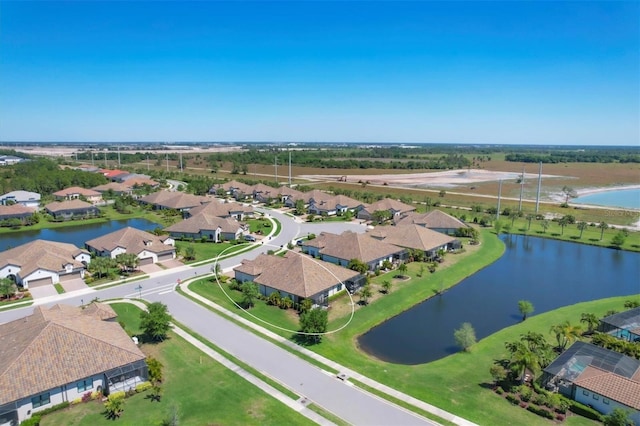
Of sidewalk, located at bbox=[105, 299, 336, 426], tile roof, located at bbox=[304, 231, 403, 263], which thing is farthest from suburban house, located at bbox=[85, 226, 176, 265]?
Result: sidewalk, located at bbox=[105, 299, 336, 426]

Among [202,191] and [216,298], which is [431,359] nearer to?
[216,298]

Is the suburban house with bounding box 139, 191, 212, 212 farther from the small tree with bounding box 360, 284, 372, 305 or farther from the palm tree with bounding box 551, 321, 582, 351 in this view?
the palm tree with bounding box 551, 321, 582, 351

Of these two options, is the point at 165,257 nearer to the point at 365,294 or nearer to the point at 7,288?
the point at 7,288

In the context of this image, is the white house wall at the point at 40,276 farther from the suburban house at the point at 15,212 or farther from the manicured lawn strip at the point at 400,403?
the suburban house at the point at 15,212

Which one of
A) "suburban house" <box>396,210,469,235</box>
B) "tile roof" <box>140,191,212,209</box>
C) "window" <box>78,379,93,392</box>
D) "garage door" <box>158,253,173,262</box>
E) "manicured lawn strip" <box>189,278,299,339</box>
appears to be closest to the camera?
"window" <box>78,379,93,392</box>

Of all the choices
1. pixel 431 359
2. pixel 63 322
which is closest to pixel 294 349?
pixel 431 359

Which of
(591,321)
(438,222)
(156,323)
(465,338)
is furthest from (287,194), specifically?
(591,321)
